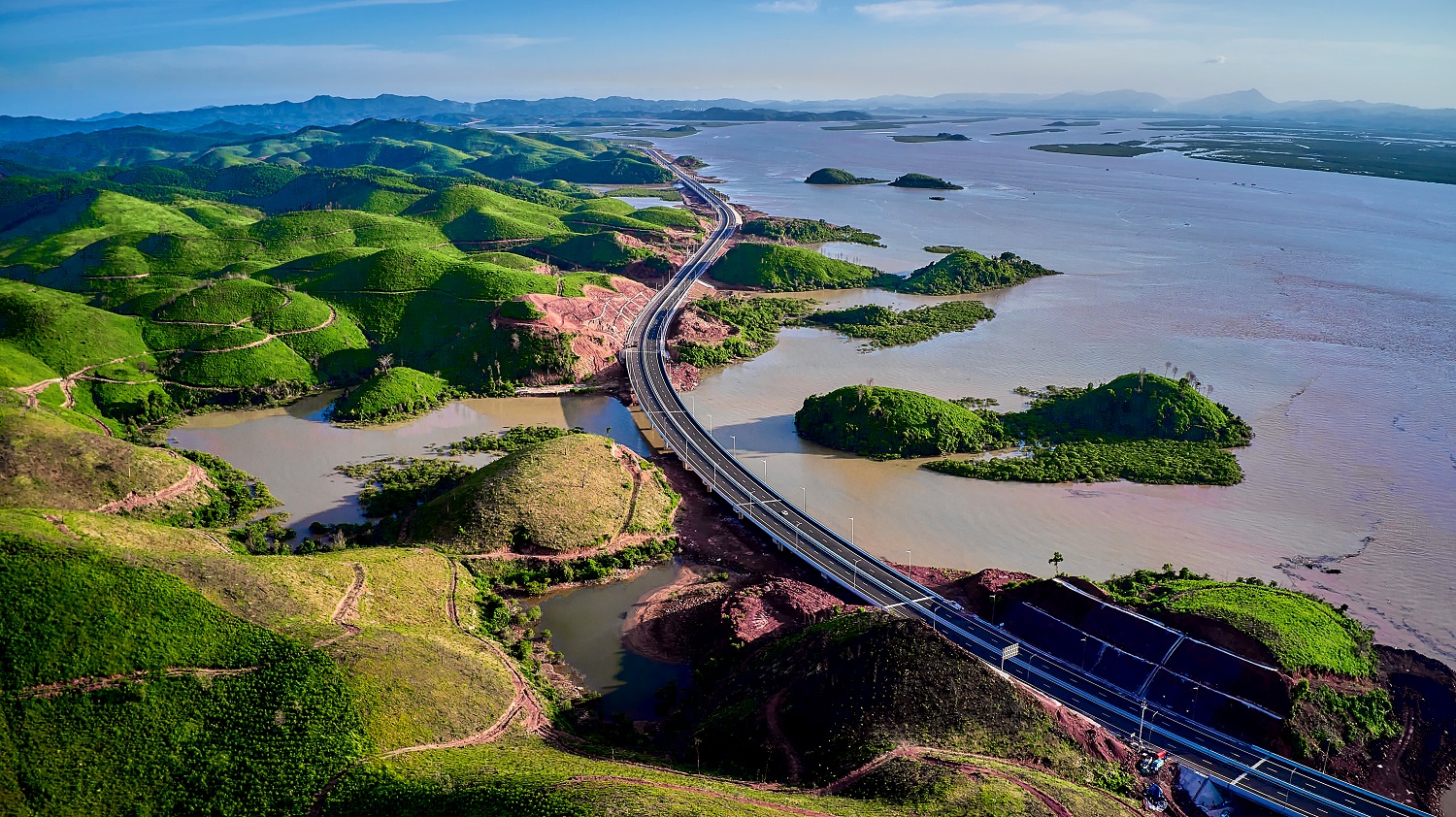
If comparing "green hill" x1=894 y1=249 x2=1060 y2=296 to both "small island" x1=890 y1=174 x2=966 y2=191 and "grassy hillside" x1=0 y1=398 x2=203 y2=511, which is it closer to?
"grassy hillside" x1=0 y1=398 x2=203 y2=511

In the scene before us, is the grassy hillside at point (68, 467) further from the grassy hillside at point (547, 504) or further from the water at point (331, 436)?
the grassy hillside at point (547, 504)

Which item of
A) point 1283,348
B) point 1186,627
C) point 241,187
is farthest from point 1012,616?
point 241,187

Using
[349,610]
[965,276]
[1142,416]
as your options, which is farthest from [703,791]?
[965,276]

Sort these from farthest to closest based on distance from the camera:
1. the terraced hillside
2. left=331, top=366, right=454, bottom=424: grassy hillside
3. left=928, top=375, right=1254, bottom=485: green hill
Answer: the terraced hillside → left=331, top=366, right=454, bottom=424: grassy hillside → left=928, top=375, right=1254, bottom=485: green hill

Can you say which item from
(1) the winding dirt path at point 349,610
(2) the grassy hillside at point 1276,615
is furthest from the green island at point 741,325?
(2) the grassy hillside at point 1276,615

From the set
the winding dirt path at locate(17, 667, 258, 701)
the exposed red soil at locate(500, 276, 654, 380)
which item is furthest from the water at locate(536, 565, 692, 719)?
the exposed red soil at locate(500, 276, 654, 380)

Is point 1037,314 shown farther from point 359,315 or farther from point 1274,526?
point 359,315

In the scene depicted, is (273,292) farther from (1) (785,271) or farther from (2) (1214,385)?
(2) (1214,385)
